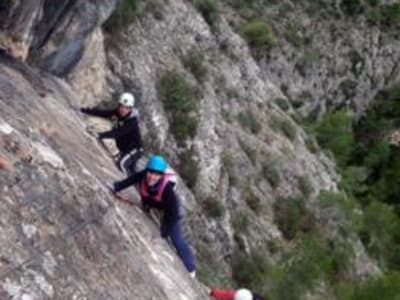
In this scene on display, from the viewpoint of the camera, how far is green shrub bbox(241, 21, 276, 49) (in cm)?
4706

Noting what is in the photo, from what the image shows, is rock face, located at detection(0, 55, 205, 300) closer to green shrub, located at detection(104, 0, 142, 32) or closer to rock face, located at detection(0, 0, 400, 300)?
rock face, located at detection(0, 0, 400, 300)

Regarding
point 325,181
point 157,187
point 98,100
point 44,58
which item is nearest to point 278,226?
point 325,181

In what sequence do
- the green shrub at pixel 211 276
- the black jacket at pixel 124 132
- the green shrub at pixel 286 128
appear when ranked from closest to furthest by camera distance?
1. the black jacket at pixel 124 132
2. the green shrub at pixel 211 276
3. the green shrub at pixel 286 128

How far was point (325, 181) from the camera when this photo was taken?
3650 cm

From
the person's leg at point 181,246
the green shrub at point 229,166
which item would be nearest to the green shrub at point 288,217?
the green shrub at point 229,166

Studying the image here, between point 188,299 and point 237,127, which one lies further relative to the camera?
point 237,127

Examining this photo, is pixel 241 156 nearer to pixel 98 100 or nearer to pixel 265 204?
pixel 265 204

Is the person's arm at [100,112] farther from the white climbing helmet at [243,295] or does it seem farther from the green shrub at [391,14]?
the green shrub at [391,14]

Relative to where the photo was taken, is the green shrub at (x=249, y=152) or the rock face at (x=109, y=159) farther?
the green shrub at (x=249, y=152)

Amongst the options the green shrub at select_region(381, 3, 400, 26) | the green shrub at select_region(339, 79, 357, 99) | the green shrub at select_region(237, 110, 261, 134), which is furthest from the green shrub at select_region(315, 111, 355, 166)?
the green shrub at select_region(237, 110, 261, 134)

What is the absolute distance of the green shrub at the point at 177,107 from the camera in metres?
25.9

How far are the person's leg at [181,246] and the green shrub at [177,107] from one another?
12.7 meters

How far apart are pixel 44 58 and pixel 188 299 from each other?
6.45 m

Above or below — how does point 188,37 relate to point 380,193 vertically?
above
